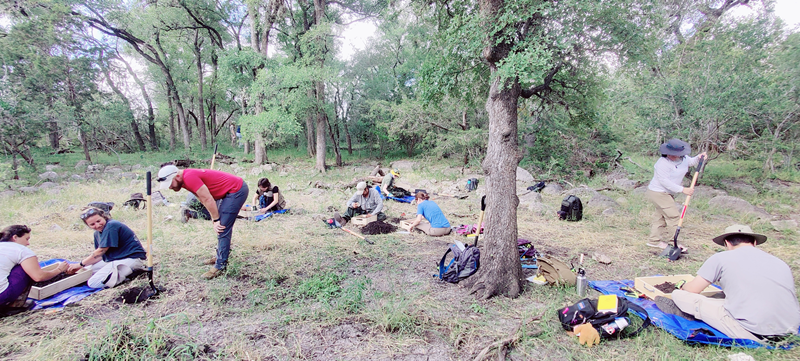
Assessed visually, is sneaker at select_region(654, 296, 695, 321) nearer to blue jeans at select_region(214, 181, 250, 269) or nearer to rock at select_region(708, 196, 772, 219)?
blue jeans at select_region(214, 181, 250, 269)

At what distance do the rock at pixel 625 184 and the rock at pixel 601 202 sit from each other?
2597mm

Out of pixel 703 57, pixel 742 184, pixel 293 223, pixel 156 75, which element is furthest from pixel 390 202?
pixel 156 75

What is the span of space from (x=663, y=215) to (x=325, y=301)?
18.8 feet

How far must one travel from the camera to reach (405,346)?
2945 millimetres

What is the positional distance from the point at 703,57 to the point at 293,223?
38.1 feet

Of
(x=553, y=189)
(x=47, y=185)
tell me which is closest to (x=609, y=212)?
(x=553, y=189)

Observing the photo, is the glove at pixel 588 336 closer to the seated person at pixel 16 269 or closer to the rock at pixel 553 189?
the seated person at pixel 16 269

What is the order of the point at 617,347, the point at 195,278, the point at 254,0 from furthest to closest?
the point at 254,0
the point at 195,278
the point at 617,347

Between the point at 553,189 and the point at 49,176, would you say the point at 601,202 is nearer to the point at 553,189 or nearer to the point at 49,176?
the point at 553,189

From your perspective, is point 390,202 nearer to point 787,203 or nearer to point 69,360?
point 69,360

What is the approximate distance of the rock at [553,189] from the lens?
416 inches

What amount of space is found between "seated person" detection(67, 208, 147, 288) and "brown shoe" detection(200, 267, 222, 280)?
0.85 metres

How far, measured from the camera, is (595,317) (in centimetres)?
302

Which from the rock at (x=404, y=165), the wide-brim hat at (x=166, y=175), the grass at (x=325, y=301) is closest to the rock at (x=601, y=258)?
the grass at (x=325, y=301)
